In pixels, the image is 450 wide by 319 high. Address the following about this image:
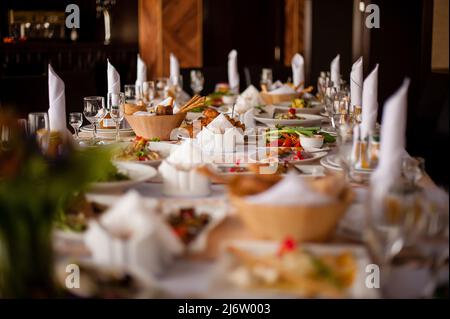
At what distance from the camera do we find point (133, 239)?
1180mm

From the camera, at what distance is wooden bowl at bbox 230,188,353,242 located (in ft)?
4.20

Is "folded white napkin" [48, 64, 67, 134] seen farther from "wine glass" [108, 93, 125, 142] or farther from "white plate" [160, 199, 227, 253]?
"white plate" [160, 199, 227, 253]

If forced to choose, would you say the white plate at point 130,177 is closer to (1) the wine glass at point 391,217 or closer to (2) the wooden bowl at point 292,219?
(2) the wooden bowl at point 292,219

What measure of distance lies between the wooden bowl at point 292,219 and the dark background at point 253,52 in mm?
1892

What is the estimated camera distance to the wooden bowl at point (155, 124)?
267 centimetres

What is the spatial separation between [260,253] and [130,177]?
0.72m

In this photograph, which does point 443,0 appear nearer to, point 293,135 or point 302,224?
point 293,135

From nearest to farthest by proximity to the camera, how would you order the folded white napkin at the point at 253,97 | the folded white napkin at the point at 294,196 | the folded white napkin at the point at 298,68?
the folded white napkin at the point at 294,196 < the folded white napkin at the point at 253,97 < the folded white napkin at the point at 298,68

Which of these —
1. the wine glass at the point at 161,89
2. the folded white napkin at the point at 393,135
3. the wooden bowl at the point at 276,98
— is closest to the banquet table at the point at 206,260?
the folded white napkin at the point at 393,135

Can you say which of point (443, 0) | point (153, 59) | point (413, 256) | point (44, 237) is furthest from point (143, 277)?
→ point (443, 0)

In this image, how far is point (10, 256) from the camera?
116 cm

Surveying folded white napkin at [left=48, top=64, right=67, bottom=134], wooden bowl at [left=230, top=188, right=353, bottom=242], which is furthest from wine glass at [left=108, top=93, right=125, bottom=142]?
wooden bowl at [left=230, top=188, right=353, bottom=242]

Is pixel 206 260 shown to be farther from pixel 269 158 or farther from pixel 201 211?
pixel 269 158
